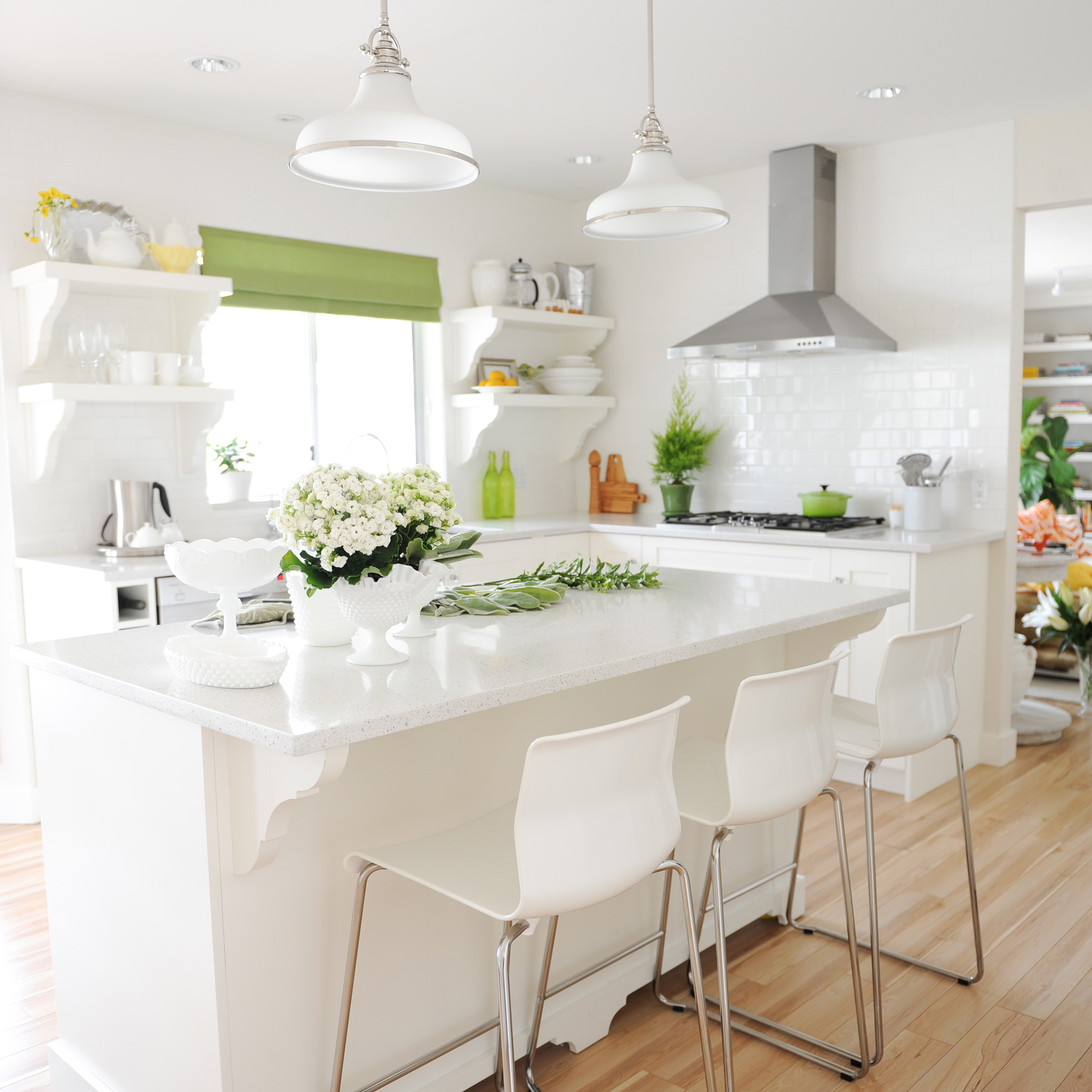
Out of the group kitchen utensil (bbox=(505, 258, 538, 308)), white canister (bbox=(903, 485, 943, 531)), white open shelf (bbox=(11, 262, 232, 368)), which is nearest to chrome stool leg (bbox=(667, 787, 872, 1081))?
white canister (bbox=(903, 485, 943, 531))

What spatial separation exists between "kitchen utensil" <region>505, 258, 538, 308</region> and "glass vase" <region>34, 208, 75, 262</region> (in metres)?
2.09

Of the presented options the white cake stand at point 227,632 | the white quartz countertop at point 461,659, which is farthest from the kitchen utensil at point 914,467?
the white cake stand at point 227,632

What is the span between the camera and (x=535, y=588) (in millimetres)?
2588

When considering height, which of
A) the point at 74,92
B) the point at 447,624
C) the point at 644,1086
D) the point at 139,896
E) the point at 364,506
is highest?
the point at 74,92

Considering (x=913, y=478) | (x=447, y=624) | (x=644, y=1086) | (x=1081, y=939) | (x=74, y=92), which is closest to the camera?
(x=644, y=1086)

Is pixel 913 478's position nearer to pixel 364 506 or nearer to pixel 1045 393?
pixel 364 506

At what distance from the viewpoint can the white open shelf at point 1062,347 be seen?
8.55 meters

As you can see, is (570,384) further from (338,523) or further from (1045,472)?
(1045,472)

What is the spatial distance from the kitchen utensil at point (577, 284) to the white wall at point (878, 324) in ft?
0.68

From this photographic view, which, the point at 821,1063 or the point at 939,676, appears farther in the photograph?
the point at 939,676

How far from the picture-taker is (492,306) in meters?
4.94

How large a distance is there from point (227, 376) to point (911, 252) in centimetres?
293

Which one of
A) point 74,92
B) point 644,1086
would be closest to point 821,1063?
point 644,1086

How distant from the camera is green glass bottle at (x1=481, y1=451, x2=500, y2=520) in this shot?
17.5 feet
